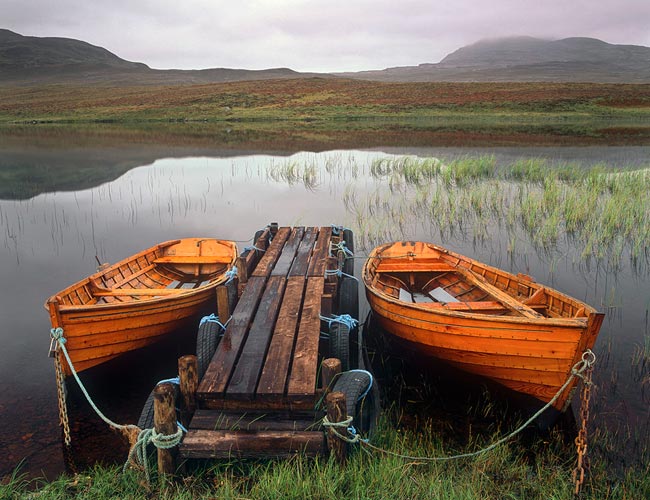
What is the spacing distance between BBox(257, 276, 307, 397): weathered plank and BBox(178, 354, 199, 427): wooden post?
Result: 24.6 inches

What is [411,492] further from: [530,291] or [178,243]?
[178,243]

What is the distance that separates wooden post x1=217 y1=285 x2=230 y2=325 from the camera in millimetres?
6496

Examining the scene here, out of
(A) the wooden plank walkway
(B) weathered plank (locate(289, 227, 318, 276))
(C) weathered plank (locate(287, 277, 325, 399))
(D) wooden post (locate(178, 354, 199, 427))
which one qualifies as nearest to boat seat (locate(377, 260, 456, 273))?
(B) weathered plank (locate(289, 227, 318, 276))

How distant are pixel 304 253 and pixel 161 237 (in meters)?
5.94

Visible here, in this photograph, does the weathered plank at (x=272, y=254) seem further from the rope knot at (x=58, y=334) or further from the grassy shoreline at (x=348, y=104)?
the grassy shoreline at (x=348, y=104)

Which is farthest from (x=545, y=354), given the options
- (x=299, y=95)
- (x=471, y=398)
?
(x=299, y=95)

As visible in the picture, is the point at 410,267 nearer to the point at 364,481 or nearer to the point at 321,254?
the point at 321,254

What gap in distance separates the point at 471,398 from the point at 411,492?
250 cm

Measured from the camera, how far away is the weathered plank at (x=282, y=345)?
4.80m

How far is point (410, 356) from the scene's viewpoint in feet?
24.1

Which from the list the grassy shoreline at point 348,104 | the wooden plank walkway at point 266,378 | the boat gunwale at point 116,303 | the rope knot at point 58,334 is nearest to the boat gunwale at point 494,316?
the wooden plank walkway at point 266,378

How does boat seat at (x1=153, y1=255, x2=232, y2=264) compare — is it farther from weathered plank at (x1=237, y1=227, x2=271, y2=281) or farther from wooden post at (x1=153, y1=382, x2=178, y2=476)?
wooden post at (x1=153, y1=382, x2=178, y2=476)

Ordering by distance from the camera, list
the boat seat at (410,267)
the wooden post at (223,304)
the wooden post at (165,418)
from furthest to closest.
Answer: the boat seat at (410,267) < the wooden post at (223,304) < the wooden post at (165,418)

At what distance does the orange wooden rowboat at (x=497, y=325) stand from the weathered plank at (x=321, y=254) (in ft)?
2.53
